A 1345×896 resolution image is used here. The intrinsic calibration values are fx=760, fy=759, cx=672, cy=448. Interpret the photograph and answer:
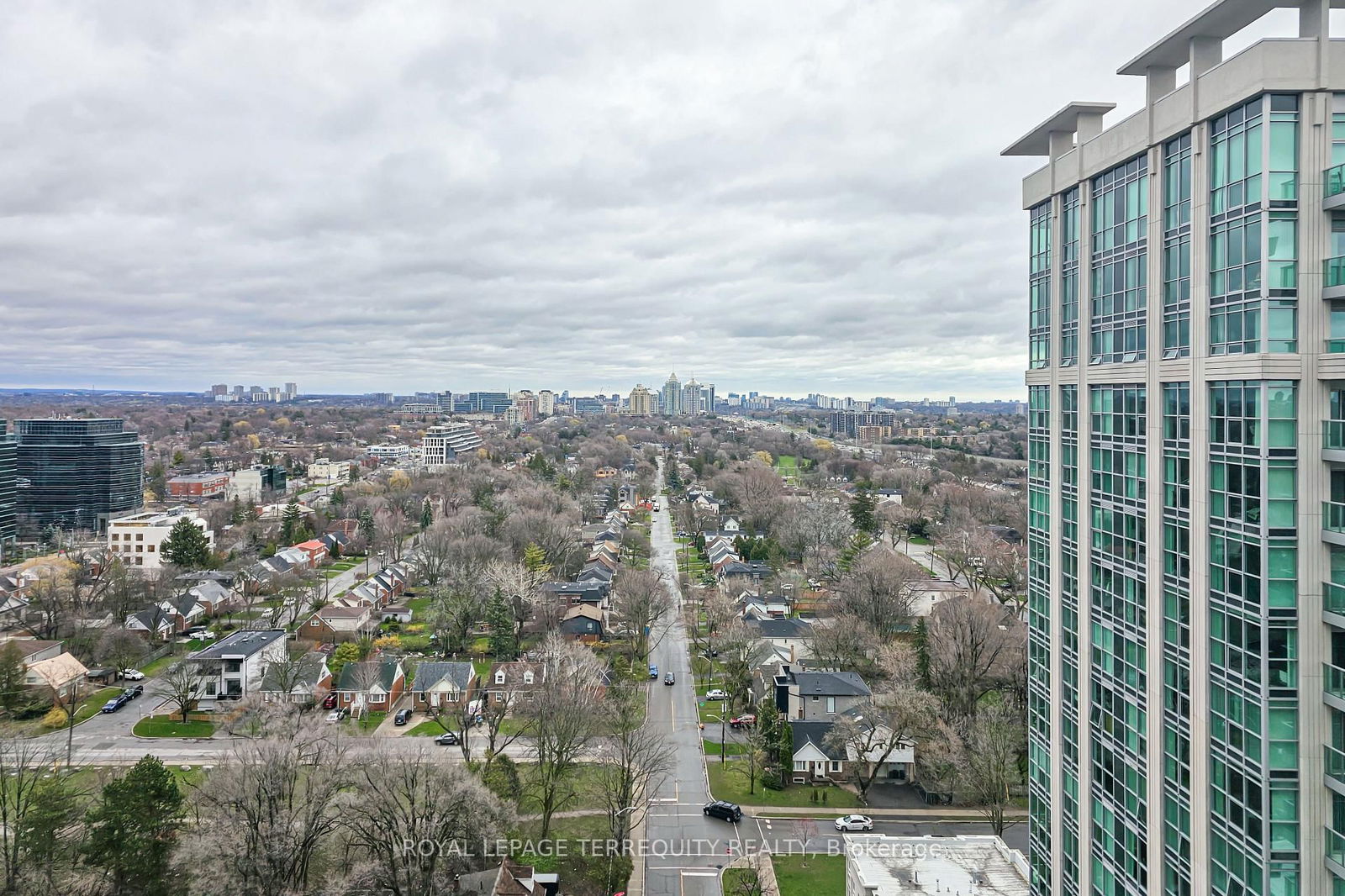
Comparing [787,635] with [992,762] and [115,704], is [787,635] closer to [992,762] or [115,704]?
[992,762]

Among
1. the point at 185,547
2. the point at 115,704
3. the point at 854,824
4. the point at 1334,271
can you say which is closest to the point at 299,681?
the point at 115,704

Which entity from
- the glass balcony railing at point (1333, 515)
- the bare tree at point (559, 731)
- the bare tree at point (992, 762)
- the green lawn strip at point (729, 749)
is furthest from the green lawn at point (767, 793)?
the glass balcony railing at point (1333, 515)

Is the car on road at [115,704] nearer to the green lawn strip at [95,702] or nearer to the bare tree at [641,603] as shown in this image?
the green lawn strip at [95,702]

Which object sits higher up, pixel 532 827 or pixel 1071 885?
pixel 1071 885

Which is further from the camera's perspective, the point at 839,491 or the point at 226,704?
the point at 839,491

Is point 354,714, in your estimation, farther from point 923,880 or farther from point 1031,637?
point 1031,637

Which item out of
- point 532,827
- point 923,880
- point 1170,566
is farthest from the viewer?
point 532,827

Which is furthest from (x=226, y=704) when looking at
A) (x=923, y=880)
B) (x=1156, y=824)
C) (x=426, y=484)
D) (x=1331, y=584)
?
(x=426, y=484)
